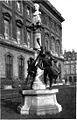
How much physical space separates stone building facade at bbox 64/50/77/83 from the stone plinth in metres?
81.2

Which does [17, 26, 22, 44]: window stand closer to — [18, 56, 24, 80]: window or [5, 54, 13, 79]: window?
[18, 56, 24, 80]: window

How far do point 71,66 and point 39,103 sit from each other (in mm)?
85302

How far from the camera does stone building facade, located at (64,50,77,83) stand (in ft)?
300

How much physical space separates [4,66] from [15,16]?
7.51 meters

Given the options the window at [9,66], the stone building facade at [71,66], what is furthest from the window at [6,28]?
the stone building facade at [71,66]

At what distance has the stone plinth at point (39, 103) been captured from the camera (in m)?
9.62

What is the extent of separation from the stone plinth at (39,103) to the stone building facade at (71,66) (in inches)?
3197

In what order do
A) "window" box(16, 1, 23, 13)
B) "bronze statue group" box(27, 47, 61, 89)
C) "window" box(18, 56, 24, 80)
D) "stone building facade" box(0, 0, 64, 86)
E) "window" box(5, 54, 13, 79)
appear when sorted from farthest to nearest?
"window" box(16, 1, 23, 13) → "window" box(18, 56, 24, 80) → "window" box(5, 54, 13, 79) → "stone building facade" box(0, 0, 64, 86) → "bronze statue group" box(27, 47, 61, 89)

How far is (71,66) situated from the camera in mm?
93812

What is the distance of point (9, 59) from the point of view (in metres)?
27.1

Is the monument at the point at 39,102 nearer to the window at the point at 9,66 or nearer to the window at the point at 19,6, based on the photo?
the window at the point at 9,66

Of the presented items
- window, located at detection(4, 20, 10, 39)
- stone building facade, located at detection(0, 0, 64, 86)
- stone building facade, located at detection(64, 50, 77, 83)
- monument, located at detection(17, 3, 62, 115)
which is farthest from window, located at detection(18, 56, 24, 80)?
stone building facade, located at detection(64, 50, 77, 83)

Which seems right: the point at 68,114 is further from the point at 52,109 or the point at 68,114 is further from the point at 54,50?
the point at 54,50

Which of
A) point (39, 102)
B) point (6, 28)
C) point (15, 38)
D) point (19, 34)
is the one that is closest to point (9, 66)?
point (15, 38)
